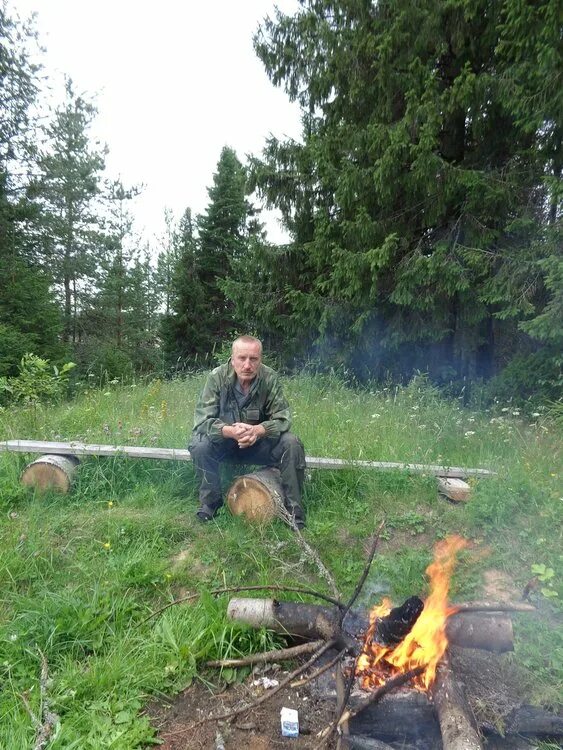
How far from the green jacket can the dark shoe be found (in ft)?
2.04

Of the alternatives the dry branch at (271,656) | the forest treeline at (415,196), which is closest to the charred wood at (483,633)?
the dry branch at (271,656)

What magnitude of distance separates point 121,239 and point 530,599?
20311 millimetres

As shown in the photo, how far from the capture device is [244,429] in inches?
131

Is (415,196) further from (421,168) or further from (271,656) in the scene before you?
(271,656)

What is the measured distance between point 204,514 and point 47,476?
147cm

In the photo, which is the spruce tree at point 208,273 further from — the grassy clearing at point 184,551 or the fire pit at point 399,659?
the fire pit at point 399,659

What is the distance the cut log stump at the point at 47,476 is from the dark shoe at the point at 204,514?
126 centimetres

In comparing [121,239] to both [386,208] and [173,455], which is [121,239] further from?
[173,455]

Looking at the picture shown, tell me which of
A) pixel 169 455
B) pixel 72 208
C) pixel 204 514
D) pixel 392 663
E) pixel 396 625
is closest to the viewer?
pixel 392 663

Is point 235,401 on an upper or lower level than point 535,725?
upper

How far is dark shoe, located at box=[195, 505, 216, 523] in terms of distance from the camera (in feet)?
11.2

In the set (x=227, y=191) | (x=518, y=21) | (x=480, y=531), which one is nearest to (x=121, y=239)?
(x=227, y=191)

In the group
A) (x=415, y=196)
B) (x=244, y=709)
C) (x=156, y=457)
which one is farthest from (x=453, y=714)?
(x=415, y=196)

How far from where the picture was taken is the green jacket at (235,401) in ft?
12.0
